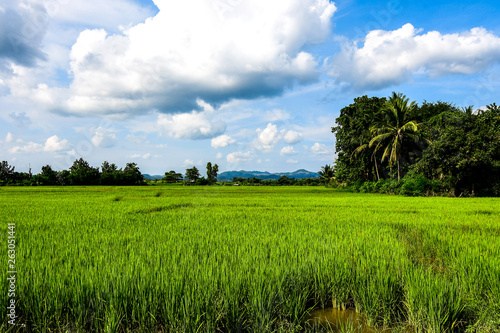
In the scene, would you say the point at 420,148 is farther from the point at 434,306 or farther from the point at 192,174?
the point at 192,174

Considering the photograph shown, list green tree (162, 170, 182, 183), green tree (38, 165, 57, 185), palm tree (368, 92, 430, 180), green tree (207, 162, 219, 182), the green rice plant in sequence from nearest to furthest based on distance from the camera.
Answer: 1. the green rice plant
2. palm tree (368, 92, 430, 180)
3. green tree (38, 165, 57, 185)
4. green tree (162, 170, 182, 183)
5. green tree (207, 162, 219, 182)

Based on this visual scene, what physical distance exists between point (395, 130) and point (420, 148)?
3010 millimetres

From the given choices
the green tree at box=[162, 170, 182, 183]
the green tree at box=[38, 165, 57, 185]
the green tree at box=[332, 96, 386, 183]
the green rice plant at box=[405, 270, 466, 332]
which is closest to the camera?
the green rice plant at box=[405, 270, 466, 332]

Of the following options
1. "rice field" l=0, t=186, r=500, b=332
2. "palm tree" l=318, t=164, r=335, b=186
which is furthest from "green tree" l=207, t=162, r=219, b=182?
"rice field" l=0, t=186, r=500, b=332

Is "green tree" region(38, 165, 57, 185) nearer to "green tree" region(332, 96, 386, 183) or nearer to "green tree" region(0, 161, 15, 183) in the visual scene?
"green tree" region(0, 161, 15, 183)

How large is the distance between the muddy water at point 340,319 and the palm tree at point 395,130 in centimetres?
1981

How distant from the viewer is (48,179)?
43.0m

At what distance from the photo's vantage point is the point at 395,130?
66.4 feet

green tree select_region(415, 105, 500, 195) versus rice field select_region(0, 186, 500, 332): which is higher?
green tree select_region(415, 105, 500, 195)

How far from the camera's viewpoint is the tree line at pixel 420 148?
52.2 ft

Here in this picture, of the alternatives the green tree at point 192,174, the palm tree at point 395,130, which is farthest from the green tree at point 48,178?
the palm tree at point 395,130

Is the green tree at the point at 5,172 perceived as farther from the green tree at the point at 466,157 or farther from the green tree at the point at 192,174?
the green tree at the point at 466,157

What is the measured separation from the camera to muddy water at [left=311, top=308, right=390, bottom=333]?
2.16 m

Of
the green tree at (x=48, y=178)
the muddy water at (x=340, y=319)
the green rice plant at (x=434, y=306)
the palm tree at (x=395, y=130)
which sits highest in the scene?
the palm tree at (x=395, y=130)
